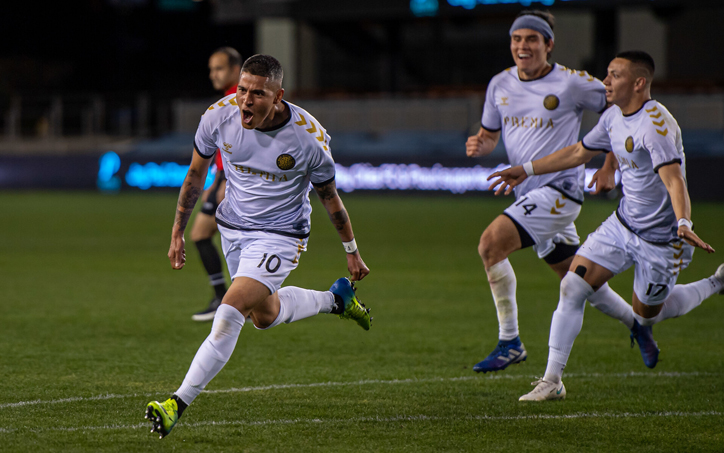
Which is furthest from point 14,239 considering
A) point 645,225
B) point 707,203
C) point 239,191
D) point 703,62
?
point 703,62

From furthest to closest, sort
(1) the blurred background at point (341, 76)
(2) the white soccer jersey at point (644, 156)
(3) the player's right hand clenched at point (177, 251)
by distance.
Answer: (1) the blurred background at point (341, 76) → (2) the white soccer jersey at point (644, 156) → (3) the player's right hand clenched at point (177, 251)

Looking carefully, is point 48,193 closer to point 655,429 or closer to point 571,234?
point 571,234

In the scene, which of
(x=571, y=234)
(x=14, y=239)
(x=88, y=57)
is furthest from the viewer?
(x=88, y=57)

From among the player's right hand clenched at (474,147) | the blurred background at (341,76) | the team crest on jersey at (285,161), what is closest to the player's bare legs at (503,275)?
the player's right hand clenched at (474,147)

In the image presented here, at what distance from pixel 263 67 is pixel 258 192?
71 centimetres

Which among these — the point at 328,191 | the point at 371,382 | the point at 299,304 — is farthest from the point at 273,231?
the point at 371,382

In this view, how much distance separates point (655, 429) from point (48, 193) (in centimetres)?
2409

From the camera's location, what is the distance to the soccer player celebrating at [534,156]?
571 cm

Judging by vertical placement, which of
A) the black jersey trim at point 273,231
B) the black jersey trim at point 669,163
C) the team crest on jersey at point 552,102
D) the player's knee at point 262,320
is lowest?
the player's knee at point 262,320

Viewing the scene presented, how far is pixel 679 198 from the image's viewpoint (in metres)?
4.66

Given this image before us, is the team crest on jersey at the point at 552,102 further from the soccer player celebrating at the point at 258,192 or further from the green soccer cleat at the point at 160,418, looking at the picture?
the green soccer cleat at the point at 160,418

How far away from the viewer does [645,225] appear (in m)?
5.14

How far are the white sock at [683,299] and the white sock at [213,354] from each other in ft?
9.23

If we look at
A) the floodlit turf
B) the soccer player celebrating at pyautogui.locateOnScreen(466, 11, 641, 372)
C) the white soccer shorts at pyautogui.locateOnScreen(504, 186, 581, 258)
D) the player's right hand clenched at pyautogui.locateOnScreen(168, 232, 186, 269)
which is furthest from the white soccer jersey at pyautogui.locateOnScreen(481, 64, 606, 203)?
the player's right hand clenched at pyautogui.locateOnScreen(168, 232, 186, 269)
